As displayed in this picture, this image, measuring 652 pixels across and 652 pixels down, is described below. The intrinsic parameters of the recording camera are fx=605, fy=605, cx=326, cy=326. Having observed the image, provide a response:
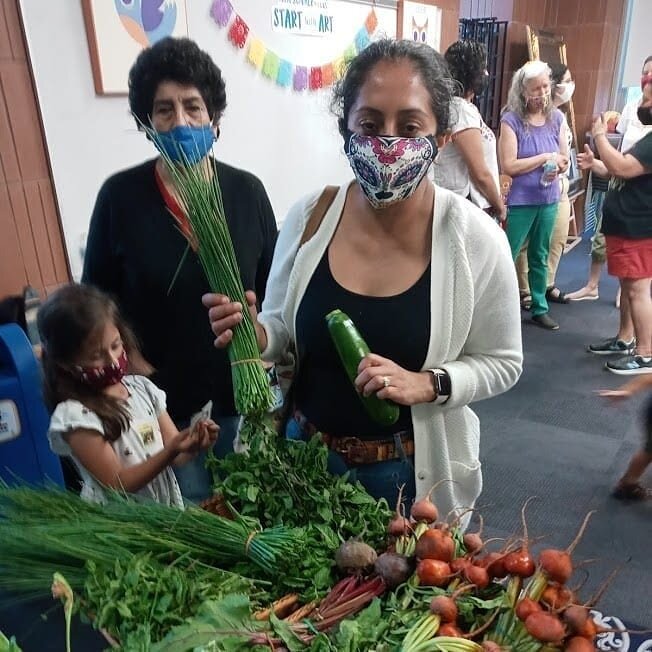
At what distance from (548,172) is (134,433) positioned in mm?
3197

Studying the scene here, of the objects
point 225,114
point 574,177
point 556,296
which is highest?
point 225,114

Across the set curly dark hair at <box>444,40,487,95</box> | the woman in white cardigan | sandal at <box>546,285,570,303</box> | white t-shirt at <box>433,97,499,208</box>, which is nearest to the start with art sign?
curly dark hair at <box>444,40,487,95</box>

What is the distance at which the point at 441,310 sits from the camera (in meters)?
1.13

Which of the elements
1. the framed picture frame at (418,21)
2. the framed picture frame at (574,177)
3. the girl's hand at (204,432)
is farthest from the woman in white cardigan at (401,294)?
the framed picture frame at (574,177)

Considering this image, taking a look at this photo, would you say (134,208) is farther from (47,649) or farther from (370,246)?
(47,649)

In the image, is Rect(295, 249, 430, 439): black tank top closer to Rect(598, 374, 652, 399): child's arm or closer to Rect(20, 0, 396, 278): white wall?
Rect(598, 374, 652, 399): child's arm

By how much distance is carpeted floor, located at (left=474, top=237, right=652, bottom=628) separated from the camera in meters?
2.12

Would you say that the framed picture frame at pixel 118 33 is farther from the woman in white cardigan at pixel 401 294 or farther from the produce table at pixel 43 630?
the produce table at pixel 43 630

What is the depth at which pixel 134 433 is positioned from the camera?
4.41 feet

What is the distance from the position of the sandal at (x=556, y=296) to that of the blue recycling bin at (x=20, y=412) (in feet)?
12.8

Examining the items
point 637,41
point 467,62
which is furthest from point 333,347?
point 637,41

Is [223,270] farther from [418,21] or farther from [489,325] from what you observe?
[418,21]

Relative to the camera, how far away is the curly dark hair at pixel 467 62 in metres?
3.05

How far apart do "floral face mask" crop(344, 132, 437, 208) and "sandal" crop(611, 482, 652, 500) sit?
6.15ft
